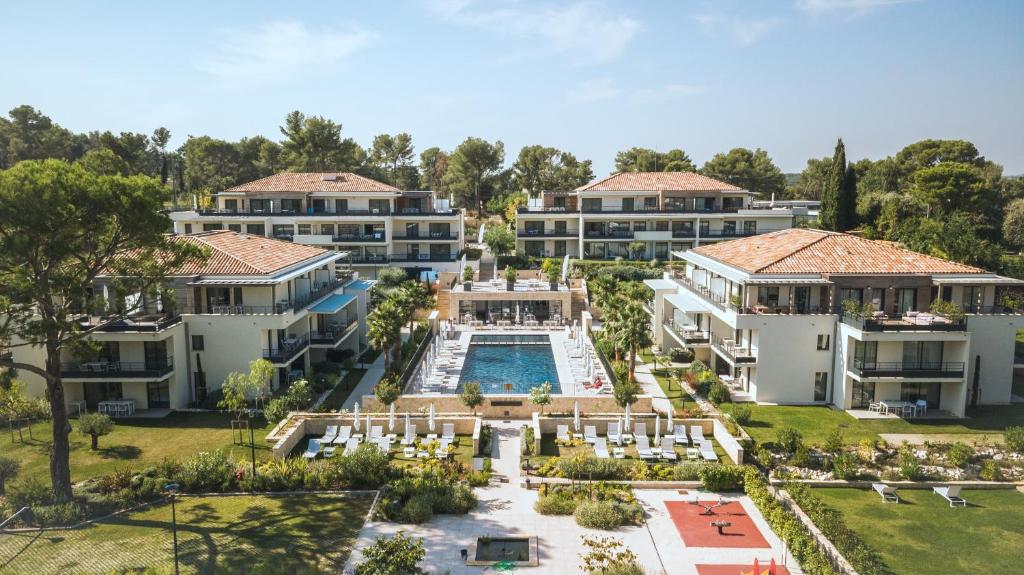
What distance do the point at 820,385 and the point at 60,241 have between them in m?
33.1

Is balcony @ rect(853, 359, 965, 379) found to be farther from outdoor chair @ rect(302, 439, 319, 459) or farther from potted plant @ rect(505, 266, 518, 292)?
potted plant @ rect(505, 266, 518, 292)

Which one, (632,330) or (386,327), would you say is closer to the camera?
(632,330)

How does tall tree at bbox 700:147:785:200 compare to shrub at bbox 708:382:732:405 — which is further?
tall tree at bbox 700:147:785:200

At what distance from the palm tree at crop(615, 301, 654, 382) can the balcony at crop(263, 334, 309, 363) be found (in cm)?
1702

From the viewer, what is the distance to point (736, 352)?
35219mm

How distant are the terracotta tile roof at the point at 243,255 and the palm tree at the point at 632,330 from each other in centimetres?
1846

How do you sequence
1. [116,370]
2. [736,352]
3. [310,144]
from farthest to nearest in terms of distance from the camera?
[310,144] < [736,352] < [116,370]

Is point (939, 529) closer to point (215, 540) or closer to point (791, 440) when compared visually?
point (791, 440)

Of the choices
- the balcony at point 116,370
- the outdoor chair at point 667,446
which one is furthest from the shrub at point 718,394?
the balcony at point 116,370

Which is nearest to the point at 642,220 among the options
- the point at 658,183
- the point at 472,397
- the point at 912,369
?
the point at 658,183

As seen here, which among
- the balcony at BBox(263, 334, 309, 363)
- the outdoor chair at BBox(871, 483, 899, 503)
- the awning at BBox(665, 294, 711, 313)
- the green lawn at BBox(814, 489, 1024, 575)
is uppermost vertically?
the awning at BBox(665, 294, 711, 313)

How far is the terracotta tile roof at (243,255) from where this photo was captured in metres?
34.6

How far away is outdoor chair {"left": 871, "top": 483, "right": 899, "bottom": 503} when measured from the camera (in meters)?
23.4

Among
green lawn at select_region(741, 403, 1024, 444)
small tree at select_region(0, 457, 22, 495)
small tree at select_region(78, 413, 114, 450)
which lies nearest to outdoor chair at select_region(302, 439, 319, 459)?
small tree at select_region(78, 413, 114, 450)
